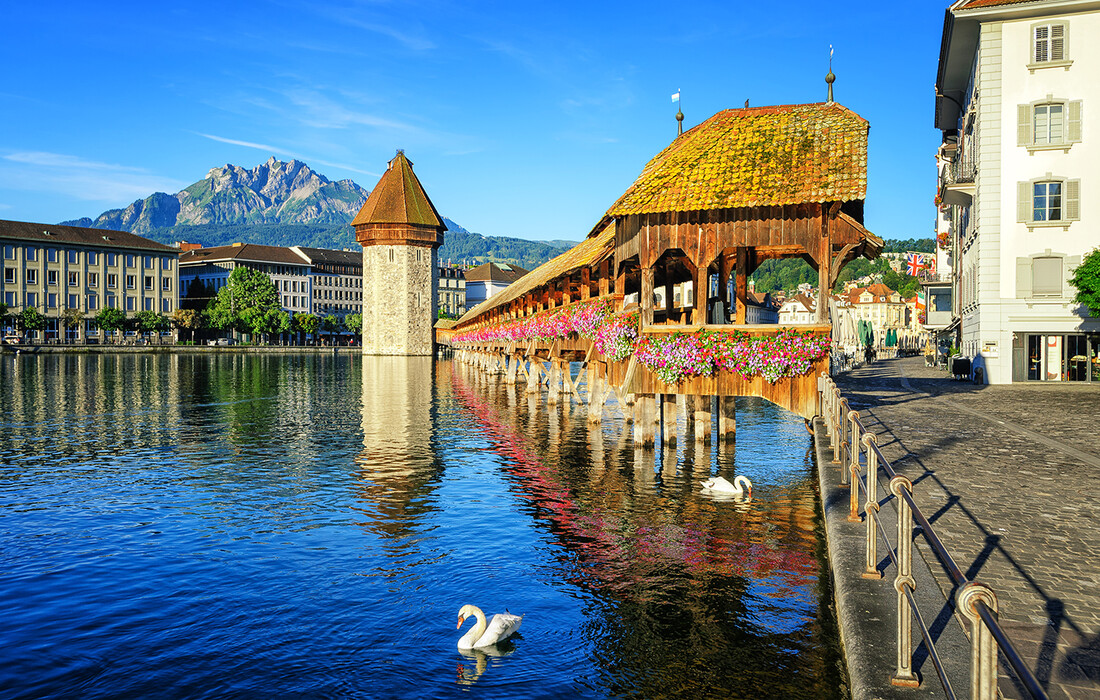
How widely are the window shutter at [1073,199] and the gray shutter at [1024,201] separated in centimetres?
133

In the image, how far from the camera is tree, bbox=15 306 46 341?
11075 centimetres

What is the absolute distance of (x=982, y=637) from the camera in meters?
3.74

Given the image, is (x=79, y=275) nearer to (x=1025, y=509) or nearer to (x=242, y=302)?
(x=242, y=302)

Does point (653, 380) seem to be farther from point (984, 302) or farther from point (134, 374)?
point (134, 374)

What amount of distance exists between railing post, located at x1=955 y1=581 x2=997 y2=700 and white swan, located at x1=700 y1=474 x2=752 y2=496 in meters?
12.5

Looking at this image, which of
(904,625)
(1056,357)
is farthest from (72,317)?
(904,625)

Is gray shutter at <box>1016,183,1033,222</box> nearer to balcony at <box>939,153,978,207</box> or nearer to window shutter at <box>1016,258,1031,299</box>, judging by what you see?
window shutter at <box>1016,258,1031,299</box>

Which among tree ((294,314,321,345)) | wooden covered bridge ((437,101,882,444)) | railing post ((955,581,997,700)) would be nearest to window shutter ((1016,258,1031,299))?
wooden covered bridge ((437,101,882,444))

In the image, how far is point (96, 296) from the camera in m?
123

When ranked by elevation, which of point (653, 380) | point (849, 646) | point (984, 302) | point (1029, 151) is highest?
point (1029, 151)

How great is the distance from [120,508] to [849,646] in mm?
13484

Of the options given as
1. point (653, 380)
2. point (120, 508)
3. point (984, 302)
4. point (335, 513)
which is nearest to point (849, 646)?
point (335, 513)

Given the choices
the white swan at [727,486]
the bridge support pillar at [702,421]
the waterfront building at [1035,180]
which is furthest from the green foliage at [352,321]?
the white swan at [727,486]

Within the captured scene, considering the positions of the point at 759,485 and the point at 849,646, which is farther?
the point at 759,485
